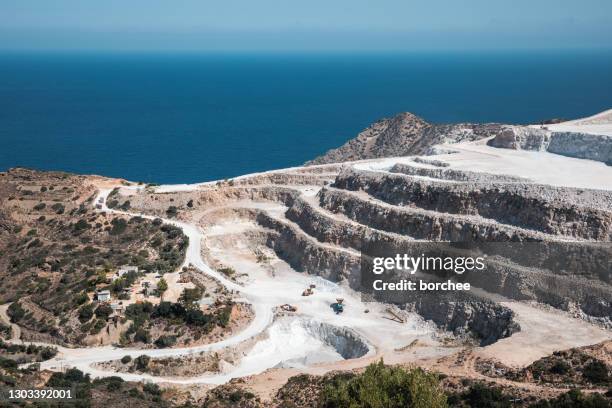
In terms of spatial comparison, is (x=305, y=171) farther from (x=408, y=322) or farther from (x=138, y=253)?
(x=408, y=322)

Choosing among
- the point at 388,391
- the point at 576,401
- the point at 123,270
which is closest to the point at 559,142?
the point at 123,270

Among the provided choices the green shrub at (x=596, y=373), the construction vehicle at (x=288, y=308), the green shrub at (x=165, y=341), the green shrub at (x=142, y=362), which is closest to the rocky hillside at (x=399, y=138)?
the construction vehicle at (x=288, y=308)

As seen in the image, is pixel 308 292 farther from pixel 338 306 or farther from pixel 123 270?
pixel 123 270

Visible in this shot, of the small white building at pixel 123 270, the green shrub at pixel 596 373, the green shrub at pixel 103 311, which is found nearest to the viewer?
the green shrub at pixel 596 373

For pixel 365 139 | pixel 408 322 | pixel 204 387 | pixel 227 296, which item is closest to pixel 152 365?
pixel 204 387

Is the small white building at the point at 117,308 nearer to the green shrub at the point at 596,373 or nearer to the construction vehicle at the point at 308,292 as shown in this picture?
the construction vehicle at the point at 308,292

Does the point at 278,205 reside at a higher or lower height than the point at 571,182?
lower
